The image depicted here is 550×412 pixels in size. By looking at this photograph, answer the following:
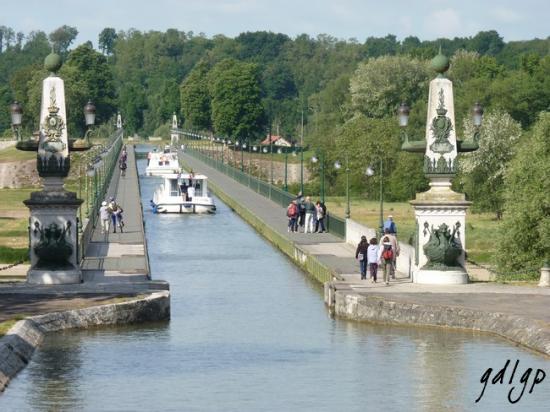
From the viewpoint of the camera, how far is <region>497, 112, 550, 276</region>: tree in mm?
53312

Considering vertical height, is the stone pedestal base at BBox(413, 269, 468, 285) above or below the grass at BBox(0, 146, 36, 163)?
below

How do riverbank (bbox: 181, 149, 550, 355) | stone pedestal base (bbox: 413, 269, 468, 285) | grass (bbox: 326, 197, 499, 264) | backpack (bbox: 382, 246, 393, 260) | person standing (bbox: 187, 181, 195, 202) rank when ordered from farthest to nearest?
person standing (bbox: 187, 181, 195, 202) → grass (bbox: 326, 197, 499, 264) → backpack (bbox: 382, 246, 393, 260) → stone pedestal base (bbox: 413, 269, 468, 285) → riverbank (bbox: 181, 149, 550, 355)

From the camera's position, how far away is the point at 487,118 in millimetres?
100688

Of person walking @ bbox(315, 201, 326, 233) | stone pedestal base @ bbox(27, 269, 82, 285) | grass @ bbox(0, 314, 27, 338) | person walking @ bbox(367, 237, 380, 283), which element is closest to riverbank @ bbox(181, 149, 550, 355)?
person walking @ bbox(367, 237, 380, 283)

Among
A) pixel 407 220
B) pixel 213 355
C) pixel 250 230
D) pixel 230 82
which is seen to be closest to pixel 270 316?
pixel 213 355

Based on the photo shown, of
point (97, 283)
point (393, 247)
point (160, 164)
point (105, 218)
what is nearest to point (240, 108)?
point (160, 164)

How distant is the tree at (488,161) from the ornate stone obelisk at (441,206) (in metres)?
48.9

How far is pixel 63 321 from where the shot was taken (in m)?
37.5

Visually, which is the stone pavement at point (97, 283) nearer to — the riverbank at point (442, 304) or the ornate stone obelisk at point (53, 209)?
the ornate stone obelisk at point (53, 209)

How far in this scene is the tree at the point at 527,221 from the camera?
53.3 m

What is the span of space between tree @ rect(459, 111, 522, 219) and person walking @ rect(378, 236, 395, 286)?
48.8 m

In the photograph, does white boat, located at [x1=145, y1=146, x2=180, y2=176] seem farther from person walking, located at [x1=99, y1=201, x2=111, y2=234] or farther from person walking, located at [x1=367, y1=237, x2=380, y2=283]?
person walking, located at [x1=367, y1=237, x2=380, y2=283]

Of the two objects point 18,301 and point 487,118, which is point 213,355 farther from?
point 487,118

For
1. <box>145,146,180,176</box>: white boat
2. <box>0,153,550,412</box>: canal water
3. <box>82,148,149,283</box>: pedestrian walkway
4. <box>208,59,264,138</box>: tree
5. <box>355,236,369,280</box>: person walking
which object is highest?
<box>208,59,264,138</box>: tree
